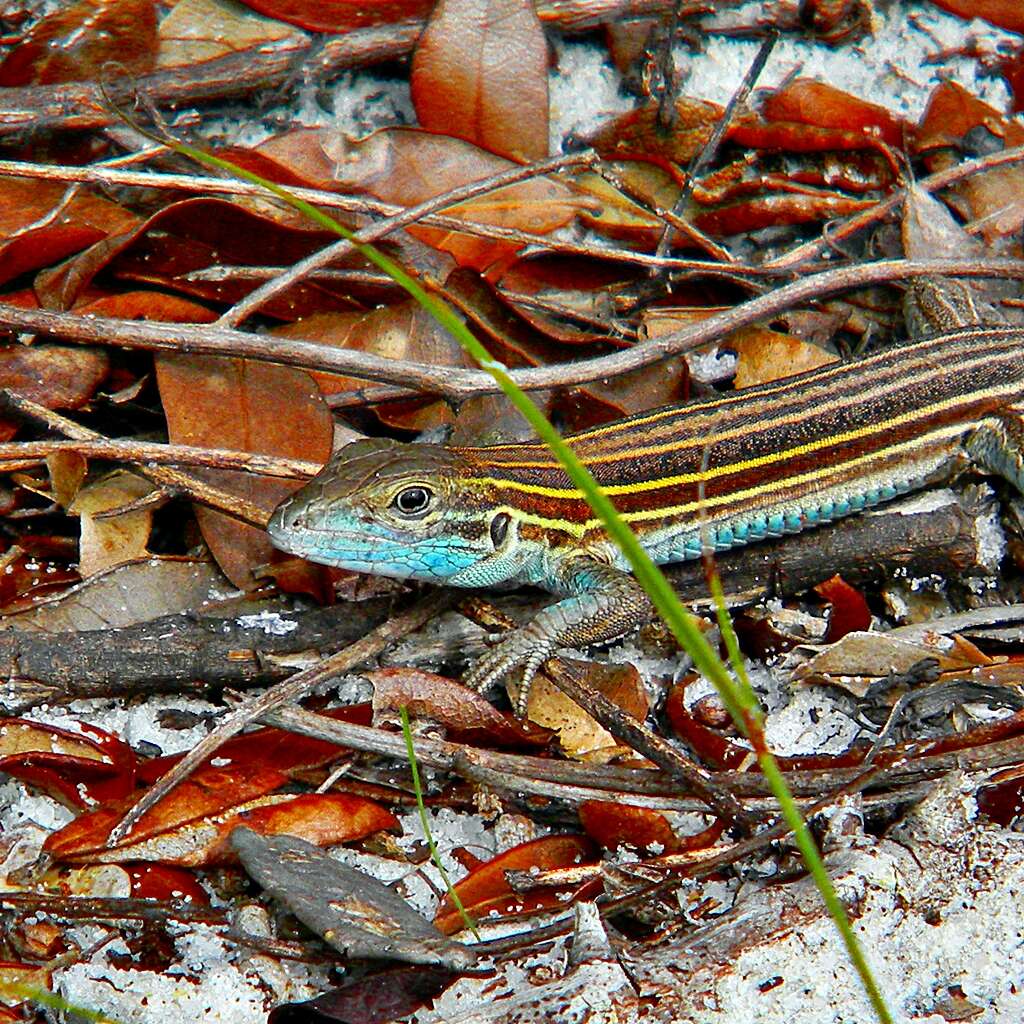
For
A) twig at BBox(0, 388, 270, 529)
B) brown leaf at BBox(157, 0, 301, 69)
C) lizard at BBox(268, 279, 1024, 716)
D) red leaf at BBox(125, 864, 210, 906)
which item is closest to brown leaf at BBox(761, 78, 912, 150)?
lizard at BBox(268, 279, 1024, 716)

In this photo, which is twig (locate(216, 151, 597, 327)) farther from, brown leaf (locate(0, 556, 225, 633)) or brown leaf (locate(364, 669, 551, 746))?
brown leaf (locate(364, 669, 551, 746))

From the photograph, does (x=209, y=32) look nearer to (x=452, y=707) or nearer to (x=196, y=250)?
(x=196, y=250)

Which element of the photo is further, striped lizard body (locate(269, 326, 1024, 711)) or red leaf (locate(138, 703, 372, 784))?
striped lizard body (locate(269, 326, 1024, 711))

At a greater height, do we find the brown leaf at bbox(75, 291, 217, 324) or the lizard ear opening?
the brown leaf at bbox(75, 291, 217, 324)

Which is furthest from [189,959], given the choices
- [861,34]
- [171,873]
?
[861,34]

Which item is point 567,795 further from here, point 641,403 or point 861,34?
point 861,34

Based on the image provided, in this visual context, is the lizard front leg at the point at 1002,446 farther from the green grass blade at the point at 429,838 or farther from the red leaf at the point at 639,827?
the green grass blade at the point at 429,838
